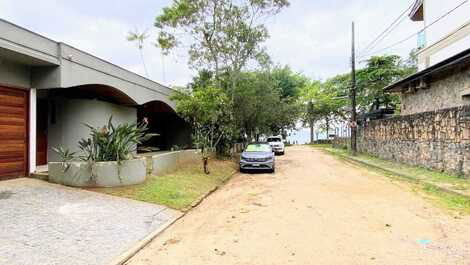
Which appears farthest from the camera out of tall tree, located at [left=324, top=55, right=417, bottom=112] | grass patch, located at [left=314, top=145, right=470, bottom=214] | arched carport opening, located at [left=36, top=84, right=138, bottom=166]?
tall tree, located at [left=324, top=55, right=417, bottom=112]

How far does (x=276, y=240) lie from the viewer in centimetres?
566

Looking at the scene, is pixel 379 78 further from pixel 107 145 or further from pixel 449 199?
pixel 107 145

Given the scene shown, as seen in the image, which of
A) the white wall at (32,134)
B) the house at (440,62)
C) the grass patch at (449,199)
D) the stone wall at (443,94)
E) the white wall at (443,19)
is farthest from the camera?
the white wall at (443,19)

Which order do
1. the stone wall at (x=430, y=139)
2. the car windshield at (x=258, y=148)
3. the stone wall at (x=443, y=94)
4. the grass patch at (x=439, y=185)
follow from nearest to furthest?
the grass patch at (x=439, y=185) < the stone wall at (x=430, y=139) < the stone wall at (x=443, y=94) < the car windshield at (x=258, y=148)

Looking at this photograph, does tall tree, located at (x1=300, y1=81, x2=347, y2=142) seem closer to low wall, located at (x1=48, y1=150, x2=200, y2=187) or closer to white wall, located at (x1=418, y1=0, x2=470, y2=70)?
white wall, located at (x1=418, y1=0, x2=470, y2=70)

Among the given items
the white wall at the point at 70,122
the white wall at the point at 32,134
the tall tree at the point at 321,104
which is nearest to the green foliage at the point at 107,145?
the white wall at the point at 32,134

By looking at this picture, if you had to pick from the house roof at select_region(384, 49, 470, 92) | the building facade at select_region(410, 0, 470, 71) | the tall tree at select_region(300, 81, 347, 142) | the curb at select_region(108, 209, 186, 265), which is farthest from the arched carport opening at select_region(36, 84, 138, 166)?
the tall tree at select_region(300, 81, 347, 142)

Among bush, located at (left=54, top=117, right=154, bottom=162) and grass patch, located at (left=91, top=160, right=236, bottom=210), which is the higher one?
bush, located at (left=54, top=117, right=154, bottom=162)

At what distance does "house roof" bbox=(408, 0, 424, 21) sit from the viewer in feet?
79.7

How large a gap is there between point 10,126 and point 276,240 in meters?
8.44

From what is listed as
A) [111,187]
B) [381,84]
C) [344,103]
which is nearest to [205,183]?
[111,187]

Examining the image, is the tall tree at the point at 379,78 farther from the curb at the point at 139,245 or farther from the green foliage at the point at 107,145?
the curb at the point at 139,245

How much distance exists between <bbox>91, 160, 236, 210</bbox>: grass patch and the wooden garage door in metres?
2.77

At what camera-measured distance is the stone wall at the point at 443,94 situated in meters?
15.3
